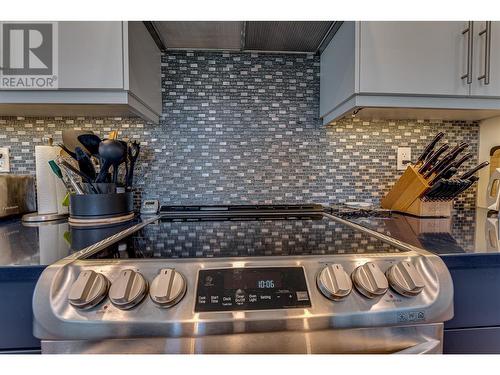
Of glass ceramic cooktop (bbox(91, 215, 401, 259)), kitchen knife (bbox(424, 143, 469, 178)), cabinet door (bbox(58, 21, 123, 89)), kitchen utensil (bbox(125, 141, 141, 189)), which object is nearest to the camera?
glass ceramic cooktop (bbox(91, 215, 401, 259))

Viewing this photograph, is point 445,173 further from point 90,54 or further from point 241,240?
point 90,54

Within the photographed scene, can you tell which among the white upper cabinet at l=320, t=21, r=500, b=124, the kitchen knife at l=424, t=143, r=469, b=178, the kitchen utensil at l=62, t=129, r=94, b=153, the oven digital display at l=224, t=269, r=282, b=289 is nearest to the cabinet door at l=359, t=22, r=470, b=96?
the white upper cabinet at l=320, t=21, r=500, b=124

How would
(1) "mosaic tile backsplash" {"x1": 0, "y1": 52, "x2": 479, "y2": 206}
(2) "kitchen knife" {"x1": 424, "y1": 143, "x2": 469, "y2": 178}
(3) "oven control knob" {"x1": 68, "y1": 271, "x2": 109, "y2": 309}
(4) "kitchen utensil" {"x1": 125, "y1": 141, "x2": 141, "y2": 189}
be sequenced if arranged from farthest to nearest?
1. (1) "mosaic tile backsplash" {"x1": 0, "y1": 52, "x2": 479, "y2": 206}
2. (4) "kitchen utensil" {"x1": 125, "y1": 141, "x2": 141, "y2": 189}
3. (2) "kitchen knife" {"x1": 424, "y1": 143, "x2": 469, "y2": 178}
4. (3) "oven control knob" {"x1": 68, "y1": 271, "x2": 109, "y2": 309}

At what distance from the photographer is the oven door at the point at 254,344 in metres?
0.47

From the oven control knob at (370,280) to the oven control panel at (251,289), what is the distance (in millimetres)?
98

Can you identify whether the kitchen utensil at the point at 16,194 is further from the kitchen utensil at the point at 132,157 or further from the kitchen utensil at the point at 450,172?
the kitchen utensil at the point at 450,172

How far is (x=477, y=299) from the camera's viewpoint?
0.60 m

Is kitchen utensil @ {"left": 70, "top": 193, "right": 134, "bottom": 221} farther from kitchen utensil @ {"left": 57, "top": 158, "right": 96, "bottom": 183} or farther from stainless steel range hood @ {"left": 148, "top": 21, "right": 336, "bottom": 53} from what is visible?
stainless steel range hood @ {"left": 148, "top": 21, "right": 336, "bottom": 53}

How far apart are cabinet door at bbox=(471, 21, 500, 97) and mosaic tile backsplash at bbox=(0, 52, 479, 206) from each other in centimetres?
29

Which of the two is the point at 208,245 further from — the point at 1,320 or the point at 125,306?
the point at 1,320

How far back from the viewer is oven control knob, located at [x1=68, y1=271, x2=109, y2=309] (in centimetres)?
46

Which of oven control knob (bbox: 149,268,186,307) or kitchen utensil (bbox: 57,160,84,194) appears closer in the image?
oven control knob (bbox: 149,268,186,307)

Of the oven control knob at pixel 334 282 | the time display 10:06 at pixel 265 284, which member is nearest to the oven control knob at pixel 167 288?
the time display 10:06 at pixel 265 284

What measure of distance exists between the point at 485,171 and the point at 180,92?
1421mm
